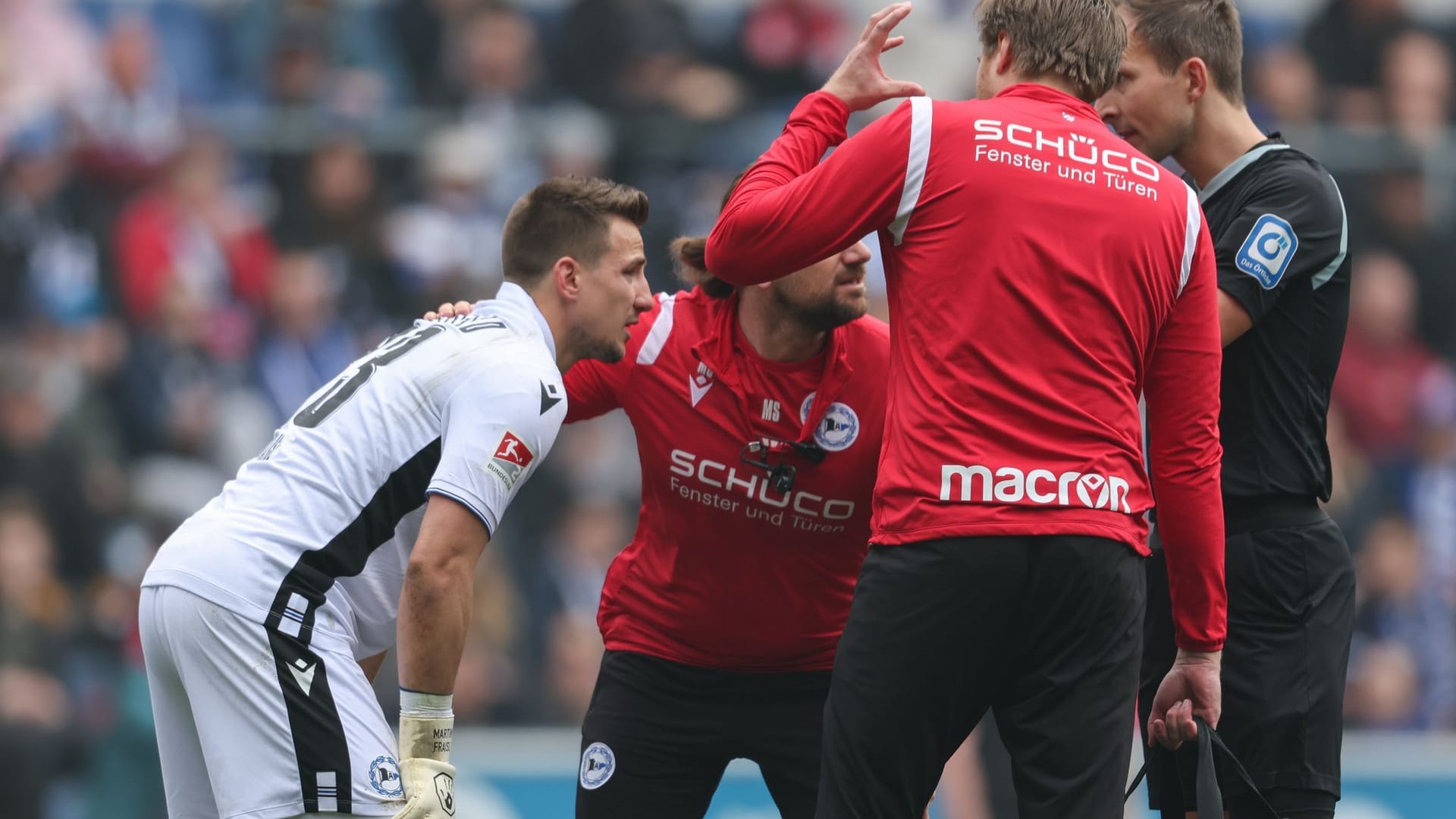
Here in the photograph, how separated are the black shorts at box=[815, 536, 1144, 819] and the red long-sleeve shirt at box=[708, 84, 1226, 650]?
7 centimetres

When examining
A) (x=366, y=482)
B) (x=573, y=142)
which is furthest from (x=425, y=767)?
(x=573, y=142)

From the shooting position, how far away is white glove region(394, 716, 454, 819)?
4.23 meters

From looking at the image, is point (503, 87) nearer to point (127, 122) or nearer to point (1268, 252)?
point (127, 122)

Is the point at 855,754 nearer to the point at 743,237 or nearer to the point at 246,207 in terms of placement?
the point at 743,237

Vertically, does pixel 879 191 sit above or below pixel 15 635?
above

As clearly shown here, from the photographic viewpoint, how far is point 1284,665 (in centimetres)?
441

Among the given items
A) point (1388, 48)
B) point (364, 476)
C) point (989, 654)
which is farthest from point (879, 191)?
point (1388, 48)

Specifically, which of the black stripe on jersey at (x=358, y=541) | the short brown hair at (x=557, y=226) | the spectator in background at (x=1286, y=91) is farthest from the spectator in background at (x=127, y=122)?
the spectator in background at (x=1286, y=91)

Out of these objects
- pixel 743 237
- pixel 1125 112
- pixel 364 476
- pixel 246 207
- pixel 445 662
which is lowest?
pixel 445 662

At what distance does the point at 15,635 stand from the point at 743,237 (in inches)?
249

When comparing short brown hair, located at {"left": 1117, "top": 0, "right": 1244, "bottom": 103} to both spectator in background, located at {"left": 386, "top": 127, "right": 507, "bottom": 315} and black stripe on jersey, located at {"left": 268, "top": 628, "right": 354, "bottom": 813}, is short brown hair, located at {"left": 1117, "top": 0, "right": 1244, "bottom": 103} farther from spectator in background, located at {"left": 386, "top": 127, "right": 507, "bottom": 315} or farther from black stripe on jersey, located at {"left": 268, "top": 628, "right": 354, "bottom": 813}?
spectator in background, located at {"left": 386, "top": 127, "right": 507, "bottom": 315}

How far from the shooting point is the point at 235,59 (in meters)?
10.9

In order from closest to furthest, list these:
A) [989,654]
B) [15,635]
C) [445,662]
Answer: [989,654]
[445,662]
[15,635]

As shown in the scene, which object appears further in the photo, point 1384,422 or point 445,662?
point 1384,422
